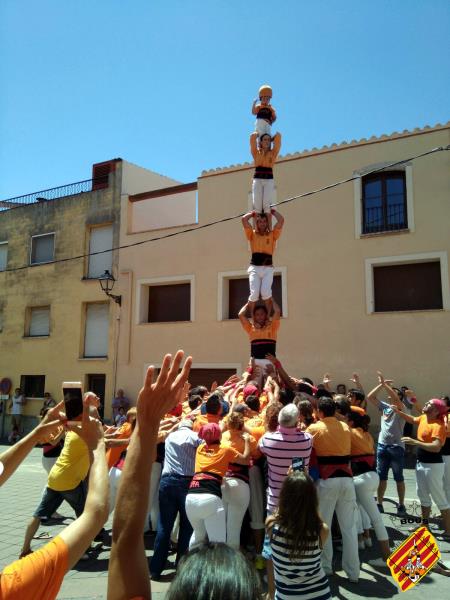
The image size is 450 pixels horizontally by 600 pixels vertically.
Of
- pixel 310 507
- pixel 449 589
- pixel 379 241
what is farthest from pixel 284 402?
pixel 379 241

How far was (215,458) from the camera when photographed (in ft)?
16.4

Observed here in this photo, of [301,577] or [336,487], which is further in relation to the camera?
[336,487]

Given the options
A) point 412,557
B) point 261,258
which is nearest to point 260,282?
point 261,258

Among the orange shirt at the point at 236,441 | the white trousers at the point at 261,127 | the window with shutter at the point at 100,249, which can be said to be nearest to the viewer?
the orange shirt at the point at 236,441

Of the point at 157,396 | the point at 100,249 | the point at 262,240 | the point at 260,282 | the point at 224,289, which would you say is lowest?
the point at 157,396

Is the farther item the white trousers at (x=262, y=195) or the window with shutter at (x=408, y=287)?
the window with shutter at (x=408, y=287)

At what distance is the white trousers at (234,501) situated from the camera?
5.29 meters

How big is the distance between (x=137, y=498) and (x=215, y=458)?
3.43 metres

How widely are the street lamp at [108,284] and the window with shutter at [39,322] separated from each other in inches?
134

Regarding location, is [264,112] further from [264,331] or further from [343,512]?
[343,512]

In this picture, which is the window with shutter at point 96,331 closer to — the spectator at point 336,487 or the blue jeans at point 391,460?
the blue jeans at point 391,460

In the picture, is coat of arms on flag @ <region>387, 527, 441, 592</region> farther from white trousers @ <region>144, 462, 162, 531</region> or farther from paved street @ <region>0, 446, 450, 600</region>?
white trousers @ <region>144, 462, 162, 531</region>

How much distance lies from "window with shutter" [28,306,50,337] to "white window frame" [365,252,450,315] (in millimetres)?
12356

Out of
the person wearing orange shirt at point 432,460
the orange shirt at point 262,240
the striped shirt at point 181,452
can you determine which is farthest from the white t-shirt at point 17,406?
the person wearing orange shirt at point 432,460
